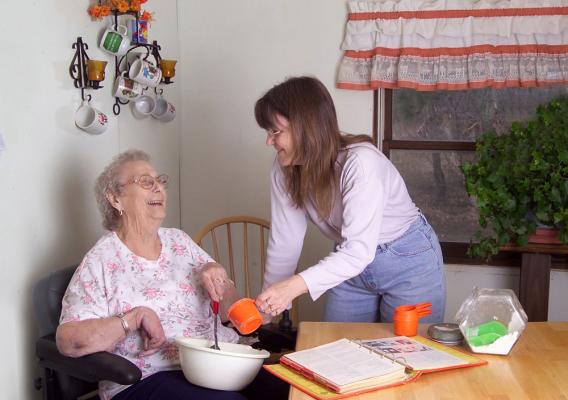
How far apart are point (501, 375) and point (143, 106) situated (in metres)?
1.82

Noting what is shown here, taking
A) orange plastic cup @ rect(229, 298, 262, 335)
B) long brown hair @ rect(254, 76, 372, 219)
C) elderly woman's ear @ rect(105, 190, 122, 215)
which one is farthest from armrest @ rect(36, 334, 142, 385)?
long brown hair @ rect(254, 76, 372, 219)

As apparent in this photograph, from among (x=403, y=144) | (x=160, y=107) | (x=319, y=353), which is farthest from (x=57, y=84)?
(x=403, y=144)

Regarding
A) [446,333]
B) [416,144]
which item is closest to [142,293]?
[446,333]

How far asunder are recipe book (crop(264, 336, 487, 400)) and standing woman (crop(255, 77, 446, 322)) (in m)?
0.20

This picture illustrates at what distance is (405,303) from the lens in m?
2.13

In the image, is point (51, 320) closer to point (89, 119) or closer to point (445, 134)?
point (89, 119)

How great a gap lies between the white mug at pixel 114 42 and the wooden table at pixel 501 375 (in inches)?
49.8

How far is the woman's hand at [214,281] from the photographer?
6.65 ft

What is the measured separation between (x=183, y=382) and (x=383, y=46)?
6.11 feet

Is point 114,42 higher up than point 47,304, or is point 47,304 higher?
point 114,42

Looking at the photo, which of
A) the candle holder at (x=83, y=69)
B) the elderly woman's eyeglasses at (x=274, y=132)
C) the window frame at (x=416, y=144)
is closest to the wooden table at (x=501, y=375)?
the elderly woman's eyeglasses at (x=274, y=132)

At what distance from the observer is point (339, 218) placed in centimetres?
210

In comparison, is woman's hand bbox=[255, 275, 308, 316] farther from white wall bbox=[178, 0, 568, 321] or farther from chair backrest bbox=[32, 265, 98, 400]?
white wall bbox=[178, 0, 568, 321]

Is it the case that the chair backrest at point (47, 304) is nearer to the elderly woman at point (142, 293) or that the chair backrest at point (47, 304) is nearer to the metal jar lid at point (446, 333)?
the elderly woman at point (142, 293)
